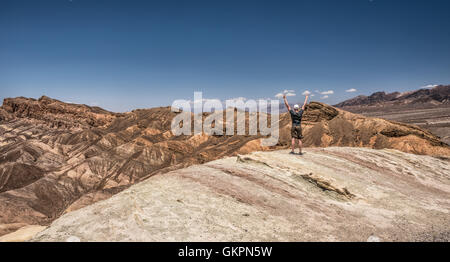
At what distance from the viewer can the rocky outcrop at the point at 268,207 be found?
3.96m

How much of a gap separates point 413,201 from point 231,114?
53.1 meters

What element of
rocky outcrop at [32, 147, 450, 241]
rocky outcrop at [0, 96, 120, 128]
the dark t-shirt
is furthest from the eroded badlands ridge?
the dark t-shirt

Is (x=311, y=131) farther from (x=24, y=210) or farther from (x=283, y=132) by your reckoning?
(x=24, y=210)

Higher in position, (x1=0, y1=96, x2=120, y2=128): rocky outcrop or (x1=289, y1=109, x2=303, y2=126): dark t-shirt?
(x1=0, y1=96, x2=120, y2=128): rocky outcrop

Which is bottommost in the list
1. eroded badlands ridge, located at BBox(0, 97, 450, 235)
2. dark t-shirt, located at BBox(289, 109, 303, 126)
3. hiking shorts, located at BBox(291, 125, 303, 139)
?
eroded badlands ridge, located at BBox(0, 97, 450, 235)

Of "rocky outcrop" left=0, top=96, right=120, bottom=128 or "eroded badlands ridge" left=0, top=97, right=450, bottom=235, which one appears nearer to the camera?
"eroded badlands ridge" left=0, top=97, right=450, bottom=235

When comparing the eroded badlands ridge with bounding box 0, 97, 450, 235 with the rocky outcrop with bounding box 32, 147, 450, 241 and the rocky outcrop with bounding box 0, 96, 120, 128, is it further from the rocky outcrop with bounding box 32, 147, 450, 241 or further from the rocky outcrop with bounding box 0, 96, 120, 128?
the rocky outcrop with bounding box 32, 147, 450, 241

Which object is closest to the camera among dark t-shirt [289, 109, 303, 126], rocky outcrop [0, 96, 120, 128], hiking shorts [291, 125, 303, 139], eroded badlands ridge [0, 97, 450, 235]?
dark t-shirt [289, 109, 303, 126]

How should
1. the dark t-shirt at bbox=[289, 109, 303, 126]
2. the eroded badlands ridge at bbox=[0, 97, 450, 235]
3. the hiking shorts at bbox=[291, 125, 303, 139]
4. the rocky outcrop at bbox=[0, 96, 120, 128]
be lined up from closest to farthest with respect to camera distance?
the dark t-shirt at bbox=[289, 109, 303, 126] < the hiking shorts at bbox=[291, 125, 303, 139] < the eroded badlands ridge at bbox=[0, 97, 450, 235] < the rocky outcrop at bbox=[0, 96, 120, 128]

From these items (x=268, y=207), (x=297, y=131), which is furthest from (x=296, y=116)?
(x=268, y=207)

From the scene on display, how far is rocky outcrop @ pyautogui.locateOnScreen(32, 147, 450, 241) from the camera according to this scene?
3.96m

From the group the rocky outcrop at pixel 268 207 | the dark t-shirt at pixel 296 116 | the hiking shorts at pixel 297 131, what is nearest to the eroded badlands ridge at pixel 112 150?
the rocky outcrop at pixel 268 207

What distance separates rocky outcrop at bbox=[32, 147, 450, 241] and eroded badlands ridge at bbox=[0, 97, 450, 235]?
10.7 meters
